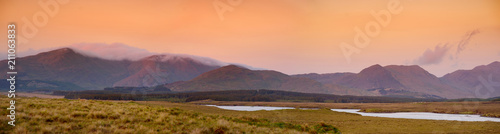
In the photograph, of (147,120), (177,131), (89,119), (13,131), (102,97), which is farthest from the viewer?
(102,97)

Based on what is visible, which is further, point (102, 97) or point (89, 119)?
point (102, 97)

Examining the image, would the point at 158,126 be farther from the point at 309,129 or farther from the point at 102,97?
the point at 102,97

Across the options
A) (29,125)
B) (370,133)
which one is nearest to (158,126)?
(29,125)

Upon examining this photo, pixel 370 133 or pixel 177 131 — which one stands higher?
pixel 177 131

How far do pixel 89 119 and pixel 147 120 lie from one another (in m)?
4.15

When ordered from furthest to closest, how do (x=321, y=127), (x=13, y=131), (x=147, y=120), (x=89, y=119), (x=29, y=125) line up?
(x=321, y=127) → (x=147, y=120) → (x=89, y=119) → (x=29, y=125) → (x=13, y=131)

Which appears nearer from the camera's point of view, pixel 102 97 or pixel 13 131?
pixel 13 131

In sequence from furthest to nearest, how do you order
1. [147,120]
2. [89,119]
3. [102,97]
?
[102,97]
[147,120]
[89,119]

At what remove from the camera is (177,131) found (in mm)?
22047

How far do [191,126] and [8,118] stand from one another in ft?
38.3

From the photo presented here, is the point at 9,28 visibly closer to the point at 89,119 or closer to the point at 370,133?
the point at 89,119

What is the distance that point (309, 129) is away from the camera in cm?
3092

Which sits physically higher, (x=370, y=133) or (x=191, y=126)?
(x=191, y=126)

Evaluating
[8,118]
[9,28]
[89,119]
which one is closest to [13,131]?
[8,118]
